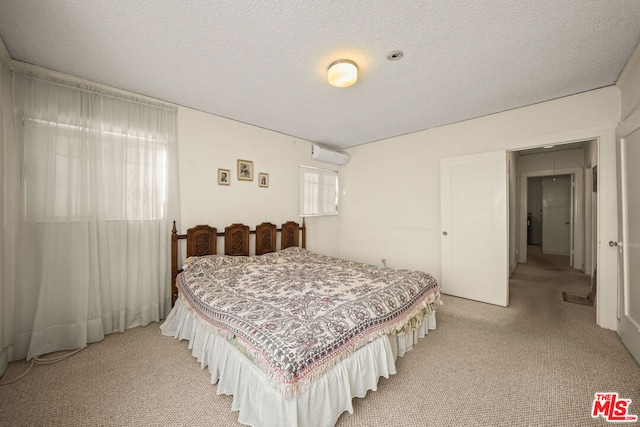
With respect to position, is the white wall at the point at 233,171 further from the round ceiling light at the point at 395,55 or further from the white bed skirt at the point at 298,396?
the round ceiling light at the point at 395,55

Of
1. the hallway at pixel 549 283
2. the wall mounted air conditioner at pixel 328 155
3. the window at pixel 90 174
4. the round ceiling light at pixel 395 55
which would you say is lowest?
the hallway at pixel 549 283

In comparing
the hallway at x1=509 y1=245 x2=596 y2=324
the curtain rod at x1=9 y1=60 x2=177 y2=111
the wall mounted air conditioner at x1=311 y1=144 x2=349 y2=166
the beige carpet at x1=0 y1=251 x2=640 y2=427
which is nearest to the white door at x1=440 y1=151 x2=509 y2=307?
the hallway at x1=509 y1=245 x2=596 y2=324

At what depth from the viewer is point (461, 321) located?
9.50ft

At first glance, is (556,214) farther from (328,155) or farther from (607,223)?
(328,155)

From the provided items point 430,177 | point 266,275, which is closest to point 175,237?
point 266,275

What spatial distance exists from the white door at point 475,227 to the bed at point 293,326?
1262 millimetres

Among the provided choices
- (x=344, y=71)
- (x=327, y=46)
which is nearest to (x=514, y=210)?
(x=344, y=71)

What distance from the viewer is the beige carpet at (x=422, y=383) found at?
1563 millimetres

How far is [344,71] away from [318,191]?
9.09 feet

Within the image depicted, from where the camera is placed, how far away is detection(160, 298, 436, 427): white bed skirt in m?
1.37

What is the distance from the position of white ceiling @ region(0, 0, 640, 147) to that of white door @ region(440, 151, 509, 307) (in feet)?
2.91

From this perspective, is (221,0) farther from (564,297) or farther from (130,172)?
(564,297)

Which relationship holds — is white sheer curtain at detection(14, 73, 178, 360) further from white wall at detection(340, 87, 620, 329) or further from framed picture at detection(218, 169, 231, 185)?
white wall at detection(340, 87, 620, 329)

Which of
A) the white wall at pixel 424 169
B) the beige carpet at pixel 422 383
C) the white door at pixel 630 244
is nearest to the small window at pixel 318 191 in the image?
the white wall at pixel 424 169
